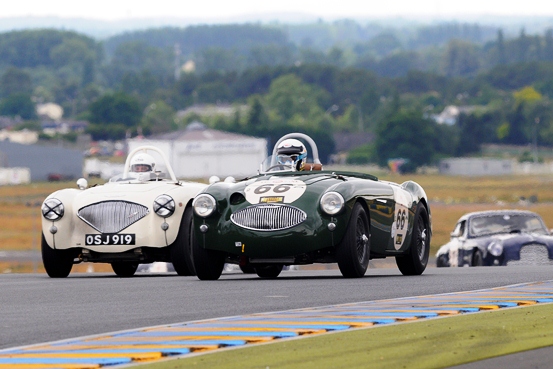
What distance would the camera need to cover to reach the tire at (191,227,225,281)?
14727 millimetres

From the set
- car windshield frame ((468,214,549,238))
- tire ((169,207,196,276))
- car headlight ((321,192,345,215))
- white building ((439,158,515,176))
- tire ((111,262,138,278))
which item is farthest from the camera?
white building ((439,158,515,176))

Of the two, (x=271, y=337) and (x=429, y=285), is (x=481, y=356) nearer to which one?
(x=271, y=337)

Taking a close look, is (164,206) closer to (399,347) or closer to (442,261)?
(442,261)

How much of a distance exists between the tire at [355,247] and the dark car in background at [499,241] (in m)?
6.81

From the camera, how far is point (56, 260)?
16953 mm

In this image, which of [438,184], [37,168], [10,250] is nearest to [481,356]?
[10,250]

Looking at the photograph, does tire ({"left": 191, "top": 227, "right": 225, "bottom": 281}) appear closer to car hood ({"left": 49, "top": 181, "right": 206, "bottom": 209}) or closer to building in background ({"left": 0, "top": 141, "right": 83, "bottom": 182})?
car hood ({"left": 49, "top": 181, "right": 206, "bottom": 209})

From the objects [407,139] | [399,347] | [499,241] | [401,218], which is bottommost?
[407,139]

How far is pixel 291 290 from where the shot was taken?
12.9 meters

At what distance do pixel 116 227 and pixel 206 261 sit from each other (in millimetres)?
2246

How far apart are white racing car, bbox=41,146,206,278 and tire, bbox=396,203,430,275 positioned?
98.6 inches

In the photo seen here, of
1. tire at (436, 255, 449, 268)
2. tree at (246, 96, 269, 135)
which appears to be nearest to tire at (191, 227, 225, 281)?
tire at (436, 255, 449, 268)

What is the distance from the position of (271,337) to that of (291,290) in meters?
4.03

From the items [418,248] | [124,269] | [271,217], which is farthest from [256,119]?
[271,217]
